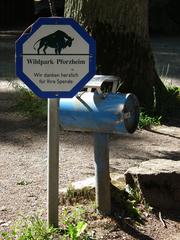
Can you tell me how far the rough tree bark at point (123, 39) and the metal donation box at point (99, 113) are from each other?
3.56 meters

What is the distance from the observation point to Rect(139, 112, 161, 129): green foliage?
24.0ft

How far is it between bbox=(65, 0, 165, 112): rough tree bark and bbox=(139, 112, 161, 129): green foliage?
0.17m

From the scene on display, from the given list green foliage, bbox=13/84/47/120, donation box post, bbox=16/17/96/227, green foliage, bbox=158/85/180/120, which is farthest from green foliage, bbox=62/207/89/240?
green foliage, bbox=158/85/180/120

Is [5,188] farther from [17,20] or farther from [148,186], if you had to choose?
[17,20]

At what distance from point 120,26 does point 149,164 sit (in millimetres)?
3308

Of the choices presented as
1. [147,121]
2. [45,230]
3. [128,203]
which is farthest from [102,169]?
[147,121]

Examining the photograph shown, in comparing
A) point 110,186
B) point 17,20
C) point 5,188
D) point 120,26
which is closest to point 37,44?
point 110,186

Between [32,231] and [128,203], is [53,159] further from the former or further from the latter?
[128,203]

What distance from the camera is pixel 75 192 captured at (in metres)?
4.59

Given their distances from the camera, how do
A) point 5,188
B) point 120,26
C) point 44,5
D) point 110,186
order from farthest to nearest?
point 44,5, point 120,26, point 5,188, point 110,186

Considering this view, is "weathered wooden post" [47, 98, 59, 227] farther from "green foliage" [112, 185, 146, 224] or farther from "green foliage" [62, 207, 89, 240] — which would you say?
"green foliage" [112, 185, 146, 224]

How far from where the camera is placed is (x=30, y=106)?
7.77 m

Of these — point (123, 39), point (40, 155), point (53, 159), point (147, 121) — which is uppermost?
point (123, 39)

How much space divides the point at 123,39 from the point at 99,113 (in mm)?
3860
